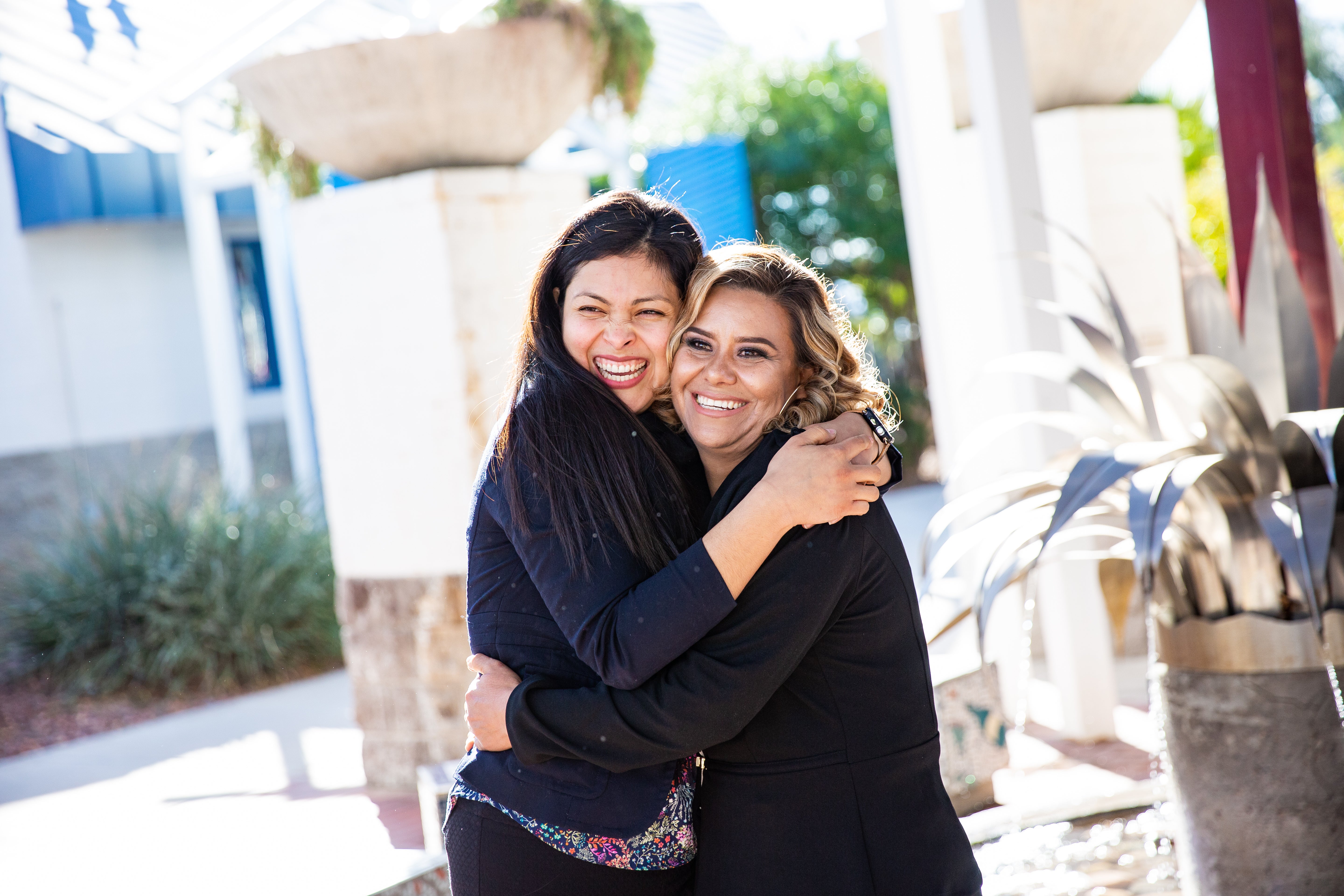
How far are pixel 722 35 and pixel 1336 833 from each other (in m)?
20.6

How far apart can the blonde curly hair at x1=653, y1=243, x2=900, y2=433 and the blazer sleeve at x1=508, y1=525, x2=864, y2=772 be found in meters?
0.31

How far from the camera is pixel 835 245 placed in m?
16.5

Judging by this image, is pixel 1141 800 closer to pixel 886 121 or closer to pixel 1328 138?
pixel 886 121

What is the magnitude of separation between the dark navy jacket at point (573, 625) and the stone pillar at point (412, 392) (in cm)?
322

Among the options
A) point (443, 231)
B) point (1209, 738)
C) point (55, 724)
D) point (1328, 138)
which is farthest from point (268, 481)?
point (1328, 138)

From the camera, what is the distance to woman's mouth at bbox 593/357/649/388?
2174 millimetres

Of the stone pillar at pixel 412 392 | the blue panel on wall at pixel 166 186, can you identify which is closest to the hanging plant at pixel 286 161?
the stone pillar at pixel 412 392

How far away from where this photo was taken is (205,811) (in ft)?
17.8

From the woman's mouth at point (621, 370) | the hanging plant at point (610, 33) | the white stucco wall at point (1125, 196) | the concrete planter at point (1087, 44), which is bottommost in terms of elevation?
the woman's mouth at point (621, 370)

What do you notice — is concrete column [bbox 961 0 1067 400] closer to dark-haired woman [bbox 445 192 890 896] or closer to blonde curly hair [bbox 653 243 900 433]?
blonde curly hair [bbox 653 243 900 433]

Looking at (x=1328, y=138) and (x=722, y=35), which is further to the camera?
(x=1328, y=138)

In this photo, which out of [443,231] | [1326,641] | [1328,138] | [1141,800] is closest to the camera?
[1326,641]

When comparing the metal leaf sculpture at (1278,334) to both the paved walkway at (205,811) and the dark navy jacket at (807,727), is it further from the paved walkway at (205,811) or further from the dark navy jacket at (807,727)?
the paved walkway at (205,811)

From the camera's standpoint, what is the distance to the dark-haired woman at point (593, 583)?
173cm
